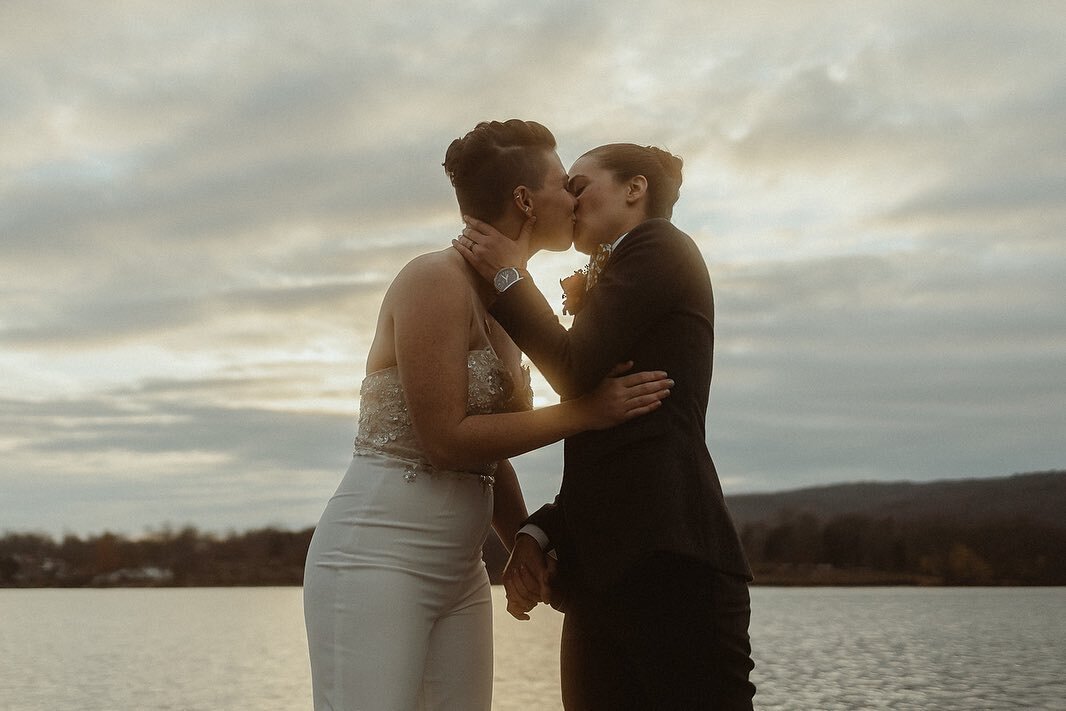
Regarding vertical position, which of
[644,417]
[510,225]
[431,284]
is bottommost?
[644,417]

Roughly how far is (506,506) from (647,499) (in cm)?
99

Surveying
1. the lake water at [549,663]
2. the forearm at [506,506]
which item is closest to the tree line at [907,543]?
the lake water at [549,663]

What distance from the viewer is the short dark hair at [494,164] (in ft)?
12.6

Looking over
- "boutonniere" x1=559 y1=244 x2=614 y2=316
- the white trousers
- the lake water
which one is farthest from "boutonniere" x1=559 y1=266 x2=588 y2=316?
the lake water

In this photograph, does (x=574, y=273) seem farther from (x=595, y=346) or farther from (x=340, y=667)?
(x=340, y=667)

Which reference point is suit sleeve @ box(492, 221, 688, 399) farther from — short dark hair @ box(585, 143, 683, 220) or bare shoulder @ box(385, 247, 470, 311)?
short dark hair @ box(585, 143, 683, 220)

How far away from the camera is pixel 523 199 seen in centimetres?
387

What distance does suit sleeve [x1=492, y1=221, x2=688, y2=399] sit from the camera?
3469 millimetres

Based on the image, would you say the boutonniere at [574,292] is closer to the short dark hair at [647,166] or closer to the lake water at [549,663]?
the short dark hair at [647,166]

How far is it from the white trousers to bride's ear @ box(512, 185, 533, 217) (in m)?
0.97

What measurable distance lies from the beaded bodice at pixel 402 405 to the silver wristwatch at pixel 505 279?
27 cm

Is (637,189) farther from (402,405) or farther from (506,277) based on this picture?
(402,405)

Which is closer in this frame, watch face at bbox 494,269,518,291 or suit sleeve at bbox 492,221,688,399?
suit sleeve at bbox 492,221,688,399

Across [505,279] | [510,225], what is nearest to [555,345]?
[505,279]
